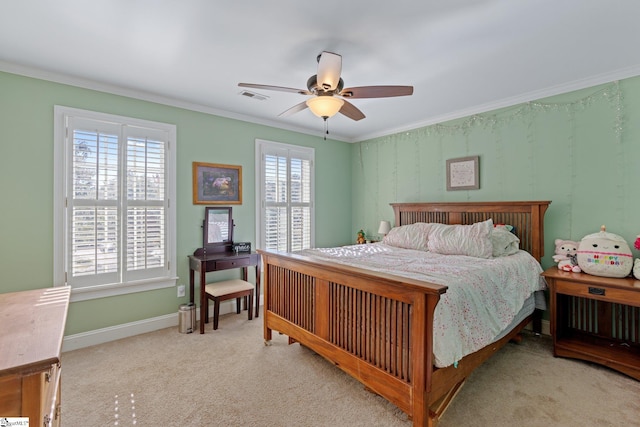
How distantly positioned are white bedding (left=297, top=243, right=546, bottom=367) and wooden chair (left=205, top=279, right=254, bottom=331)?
1050mm

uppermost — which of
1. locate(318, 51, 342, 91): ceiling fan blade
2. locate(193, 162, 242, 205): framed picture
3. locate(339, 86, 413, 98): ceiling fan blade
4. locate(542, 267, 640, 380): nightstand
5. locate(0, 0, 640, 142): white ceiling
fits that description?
locate(0, 0, 640, 142): white ceiling

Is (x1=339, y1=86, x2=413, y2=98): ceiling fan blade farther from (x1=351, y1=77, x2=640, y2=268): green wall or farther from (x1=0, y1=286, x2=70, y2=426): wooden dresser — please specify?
(x1=0, y1=286, x2=70, y2=426): wooden dresser

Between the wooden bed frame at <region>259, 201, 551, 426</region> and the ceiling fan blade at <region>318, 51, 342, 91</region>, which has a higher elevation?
the ceiling fan blade at <region>318, 51, 342, 91</region>

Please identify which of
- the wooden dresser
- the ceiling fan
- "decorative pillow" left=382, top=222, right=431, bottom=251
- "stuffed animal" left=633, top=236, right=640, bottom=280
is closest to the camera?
the wooden dresser

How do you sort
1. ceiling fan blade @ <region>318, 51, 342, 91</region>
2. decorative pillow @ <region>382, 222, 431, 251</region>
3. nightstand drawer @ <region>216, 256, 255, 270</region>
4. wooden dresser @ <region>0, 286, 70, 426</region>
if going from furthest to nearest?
decorative pillow @ <region>382, 222, 431, 251</region>
nightstand drawer @ <region>216, 256, 255, 270</region>
ceiling fan blade @ <region>318, 51, 342, 91</region>
wooden dresser @ <region>0, 286, 70, 426</region>

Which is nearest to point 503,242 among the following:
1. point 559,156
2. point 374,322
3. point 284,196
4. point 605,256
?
point 605,256

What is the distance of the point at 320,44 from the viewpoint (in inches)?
89.7

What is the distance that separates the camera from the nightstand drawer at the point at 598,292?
7.47 feet

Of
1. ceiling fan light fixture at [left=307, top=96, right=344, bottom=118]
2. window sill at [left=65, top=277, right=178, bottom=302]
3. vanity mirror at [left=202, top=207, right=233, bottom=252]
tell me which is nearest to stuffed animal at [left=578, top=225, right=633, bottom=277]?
ceiling fan light fixture at [left=307, top=96, right=344, bottom=118]

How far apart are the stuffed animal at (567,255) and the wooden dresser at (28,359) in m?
3.60

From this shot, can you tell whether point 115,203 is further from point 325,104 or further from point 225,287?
point 325,104

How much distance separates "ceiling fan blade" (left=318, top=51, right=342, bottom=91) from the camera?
2072 mm

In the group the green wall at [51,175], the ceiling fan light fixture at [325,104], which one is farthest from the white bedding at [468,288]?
the green wall at [51,175]

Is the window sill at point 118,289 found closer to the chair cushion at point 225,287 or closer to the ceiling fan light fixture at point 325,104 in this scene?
the chair cushion at point 225,287
